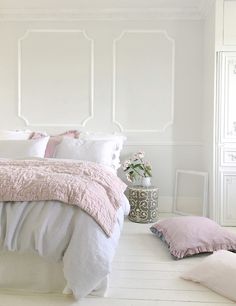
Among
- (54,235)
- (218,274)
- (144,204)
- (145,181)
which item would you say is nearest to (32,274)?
(54,235)

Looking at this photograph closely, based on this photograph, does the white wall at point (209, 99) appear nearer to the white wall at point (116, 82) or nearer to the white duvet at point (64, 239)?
the white wall at point (116, 82)

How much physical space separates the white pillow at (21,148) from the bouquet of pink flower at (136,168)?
3.35 ft

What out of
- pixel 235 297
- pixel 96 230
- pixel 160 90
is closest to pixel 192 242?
pixel 235 297

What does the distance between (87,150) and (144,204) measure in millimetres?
876

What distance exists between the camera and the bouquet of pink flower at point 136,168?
3.68m

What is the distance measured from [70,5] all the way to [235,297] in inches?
136

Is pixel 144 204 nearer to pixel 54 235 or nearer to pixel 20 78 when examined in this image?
pixel 54 235

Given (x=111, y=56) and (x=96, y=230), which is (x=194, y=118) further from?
(x=96, y=230)

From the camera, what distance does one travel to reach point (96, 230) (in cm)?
179

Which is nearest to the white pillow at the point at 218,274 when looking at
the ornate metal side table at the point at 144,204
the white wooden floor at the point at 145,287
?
the white wooden floor at the point at 145,287

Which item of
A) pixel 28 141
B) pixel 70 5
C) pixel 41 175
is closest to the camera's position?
pixel 41 175

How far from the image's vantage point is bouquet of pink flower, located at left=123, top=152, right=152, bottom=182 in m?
3.68

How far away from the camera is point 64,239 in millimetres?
1777

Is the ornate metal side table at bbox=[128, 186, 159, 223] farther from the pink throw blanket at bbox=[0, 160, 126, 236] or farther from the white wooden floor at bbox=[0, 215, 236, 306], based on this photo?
the pink throw blanket at bbox=[0, 160, 126, 236]
